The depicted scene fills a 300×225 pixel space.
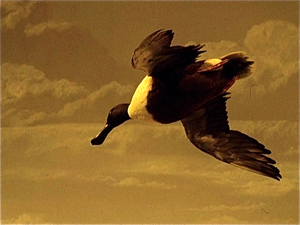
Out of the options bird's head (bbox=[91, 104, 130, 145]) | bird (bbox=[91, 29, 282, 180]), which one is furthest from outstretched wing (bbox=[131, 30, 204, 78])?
bird's head (bbox=[91, 104, 130, 145])

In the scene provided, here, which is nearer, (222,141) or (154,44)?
(154,44)

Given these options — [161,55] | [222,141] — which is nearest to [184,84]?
[161,55]

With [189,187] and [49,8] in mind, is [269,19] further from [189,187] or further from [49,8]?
[49,8]

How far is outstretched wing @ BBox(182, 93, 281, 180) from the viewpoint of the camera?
1.16 metres

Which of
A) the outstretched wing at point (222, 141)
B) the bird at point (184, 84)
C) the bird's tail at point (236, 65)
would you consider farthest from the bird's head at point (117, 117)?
the bird's tail at point (236, 65)

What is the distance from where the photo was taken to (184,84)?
108 cm

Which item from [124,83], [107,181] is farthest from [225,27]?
[107,181]

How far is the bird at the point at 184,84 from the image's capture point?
3.48ft

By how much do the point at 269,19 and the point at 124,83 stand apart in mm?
524

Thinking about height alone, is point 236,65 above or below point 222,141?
above

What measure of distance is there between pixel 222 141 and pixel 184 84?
0.68 ft

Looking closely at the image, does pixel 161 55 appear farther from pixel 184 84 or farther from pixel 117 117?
pixel 117 117

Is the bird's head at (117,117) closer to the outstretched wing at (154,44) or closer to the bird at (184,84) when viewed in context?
the bird at (184,84)

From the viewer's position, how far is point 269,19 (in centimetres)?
157
